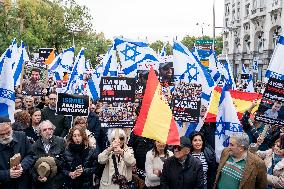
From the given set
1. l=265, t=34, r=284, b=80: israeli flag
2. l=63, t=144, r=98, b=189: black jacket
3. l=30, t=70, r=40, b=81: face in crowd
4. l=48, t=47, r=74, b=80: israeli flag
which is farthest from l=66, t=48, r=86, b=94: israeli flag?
l=265, t=34, r=284, b=80: israeli flag

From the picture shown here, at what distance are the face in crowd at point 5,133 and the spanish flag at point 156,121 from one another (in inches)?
65.0

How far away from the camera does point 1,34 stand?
3238 cm

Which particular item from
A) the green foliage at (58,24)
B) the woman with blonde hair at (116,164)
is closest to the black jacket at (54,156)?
A: the woman with blonde hair at (116,164)

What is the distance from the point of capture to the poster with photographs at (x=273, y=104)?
6527 mm

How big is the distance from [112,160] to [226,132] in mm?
1973

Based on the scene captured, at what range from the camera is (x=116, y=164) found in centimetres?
640

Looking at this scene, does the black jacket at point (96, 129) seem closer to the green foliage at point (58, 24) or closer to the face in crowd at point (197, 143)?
the face in crowd at point (197, 143)

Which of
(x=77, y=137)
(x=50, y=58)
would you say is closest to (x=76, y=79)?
(x=77, y=137)

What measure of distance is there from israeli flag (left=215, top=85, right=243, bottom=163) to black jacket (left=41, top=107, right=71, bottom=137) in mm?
3380

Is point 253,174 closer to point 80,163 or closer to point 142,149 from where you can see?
point 142,149

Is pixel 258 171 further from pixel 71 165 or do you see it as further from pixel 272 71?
pixel 71 165

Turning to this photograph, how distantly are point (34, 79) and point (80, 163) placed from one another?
5.67 metres

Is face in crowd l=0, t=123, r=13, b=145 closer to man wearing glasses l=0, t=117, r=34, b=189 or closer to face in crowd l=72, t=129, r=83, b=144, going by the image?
man wearing glasses l=0, t=117, r=34, b=189

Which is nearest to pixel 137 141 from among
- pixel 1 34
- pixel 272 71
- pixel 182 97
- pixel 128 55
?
pixel 182 97
